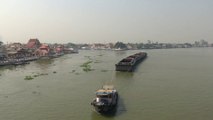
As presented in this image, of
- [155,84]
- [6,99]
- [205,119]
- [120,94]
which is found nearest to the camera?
[205,119]

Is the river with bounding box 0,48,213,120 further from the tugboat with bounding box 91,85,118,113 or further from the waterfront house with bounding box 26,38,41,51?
the waterfront house with bounding box 26,38,41,51

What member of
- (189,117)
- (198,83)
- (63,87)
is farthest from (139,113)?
(198,83)

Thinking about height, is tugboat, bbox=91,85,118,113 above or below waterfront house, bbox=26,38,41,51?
below

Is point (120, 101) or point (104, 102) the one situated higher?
point (104, 102)

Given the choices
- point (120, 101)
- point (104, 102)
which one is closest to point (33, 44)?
point (120, 101)

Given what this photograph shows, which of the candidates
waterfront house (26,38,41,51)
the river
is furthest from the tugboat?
waterfront house (26,38,41,51)

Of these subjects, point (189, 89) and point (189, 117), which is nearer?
point (189, 117)

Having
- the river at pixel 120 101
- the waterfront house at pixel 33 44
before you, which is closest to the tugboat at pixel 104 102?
the river at pixel 120 101

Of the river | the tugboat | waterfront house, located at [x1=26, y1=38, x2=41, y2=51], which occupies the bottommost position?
the river

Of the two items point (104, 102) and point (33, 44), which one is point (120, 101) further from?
point (33, 44)

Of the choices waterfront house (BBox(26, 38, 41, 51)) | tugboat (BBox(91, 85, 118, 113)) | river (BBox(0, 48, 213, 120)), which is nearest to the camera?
tugboat (BBox(91, 85, 118, 113))

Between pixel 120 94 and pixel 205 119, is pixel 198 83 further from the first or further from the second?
pixel 205 119
